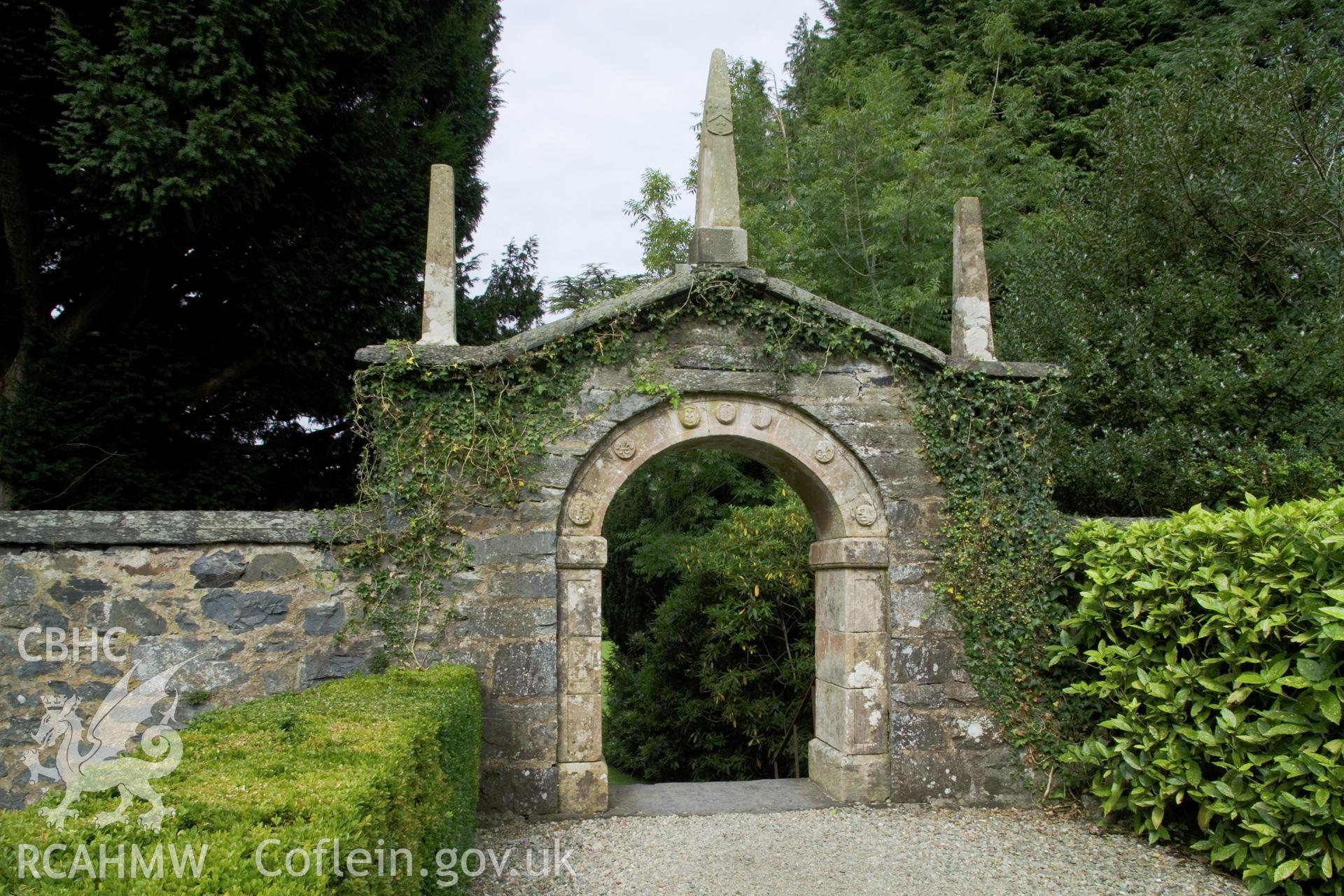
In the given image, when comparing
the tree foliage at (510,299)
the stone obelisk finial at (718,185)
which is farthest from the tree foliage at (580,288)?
the stone obelisk finial at (718,185)

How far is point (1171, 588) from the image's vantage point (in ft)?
15.7

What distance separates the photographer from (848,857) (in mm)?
4656

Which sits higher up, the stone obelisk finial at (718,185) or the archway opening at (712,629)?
the stone obelisk finial at (718,185)

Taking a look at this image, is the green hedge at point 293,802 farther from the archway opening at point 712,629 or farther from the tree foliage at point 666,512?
the tree foliage at point 666,512

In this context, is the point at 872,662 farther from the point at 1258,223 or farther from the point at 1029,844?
the point at 1258,223

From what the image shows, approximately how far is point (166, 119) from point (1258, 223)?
8908mm

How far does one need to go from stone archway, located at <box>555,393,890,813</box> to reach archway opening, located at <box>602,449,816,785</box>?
2.28 m

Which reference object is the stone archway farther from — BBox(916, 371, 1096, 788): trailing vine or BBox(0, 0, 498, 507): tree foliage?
BBox(0, 0, 498, 507): tree foliage

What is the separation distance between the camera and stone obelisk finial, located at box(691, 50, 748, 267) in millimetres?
5770

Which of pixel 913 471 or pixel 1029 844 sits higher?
pixel 913 471

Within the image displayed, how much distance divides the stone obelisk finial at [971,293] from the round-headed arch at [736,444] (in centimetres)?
117

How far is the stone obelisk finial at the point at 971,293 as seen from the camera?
19.8 ft

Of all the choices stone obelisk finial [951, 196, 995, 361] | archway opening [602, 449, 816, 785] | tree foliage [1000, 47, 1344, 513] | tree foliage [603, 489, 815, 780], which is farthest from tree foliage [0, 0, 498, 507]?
tree foliage [1000, 47, 1344, 513]

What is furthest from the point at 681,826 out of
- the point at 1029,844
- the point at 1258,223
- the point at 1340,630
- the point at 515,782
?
the point at 1258,223
